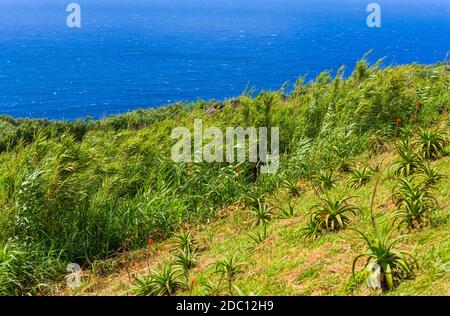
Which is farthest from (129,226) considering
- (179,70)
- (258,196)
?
(179,70)

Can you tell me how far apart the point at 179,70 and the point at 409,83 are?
5745 inches

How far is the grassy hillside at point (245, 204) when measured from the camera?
15.6ft

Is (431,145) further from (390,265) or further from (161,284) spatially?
(161,284)

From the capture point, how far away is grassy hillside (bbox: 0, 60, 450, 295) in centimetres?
476

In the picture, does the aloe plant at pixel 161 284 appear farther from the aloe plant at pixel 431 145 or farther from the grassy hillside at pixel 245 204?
the aloe plant at pixel 431 145

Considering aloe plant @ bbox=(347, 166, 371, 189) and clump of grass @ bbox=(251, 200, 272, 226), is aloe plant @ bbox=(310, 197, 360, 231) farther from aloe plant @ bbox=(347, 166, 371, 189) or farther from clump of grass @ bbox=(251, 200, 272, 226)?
aloe plant @ bbox=(347, 166, 371, 189)

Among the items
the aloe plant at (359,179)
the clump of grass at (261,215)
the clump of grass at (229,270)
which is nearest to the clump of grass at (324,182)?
the aloe plant at (359,179)

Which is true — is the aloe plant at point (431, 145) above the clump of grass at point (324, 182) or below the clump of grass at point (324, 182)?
above

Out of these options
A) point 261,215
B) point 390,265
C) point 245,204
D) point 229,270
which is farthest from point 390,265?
point 245,204

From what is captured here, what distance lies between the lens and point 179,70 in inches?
6033

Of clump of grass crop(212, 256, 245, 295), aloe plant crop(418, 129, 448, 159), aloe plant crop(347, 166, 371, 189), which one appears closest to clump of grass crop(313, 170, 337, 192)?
aloe plant crop(347, 166, 371, 189)

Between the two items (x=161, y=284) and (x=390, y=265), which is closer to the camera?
(x=390, y=265)

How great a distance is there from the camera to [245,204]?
7.90 m

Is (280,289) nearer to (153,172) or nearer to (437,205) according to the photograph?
(437,205)
